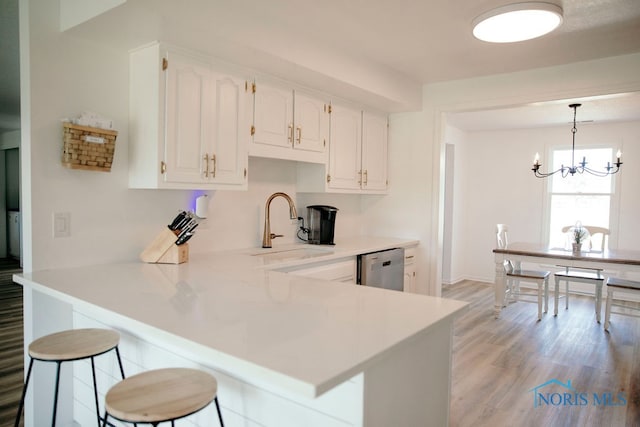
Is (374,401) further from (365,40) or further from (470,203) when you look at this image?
(470,203)

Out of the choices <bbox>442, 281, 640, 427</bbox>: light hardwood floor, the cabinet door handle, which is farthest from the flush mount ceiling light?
<bbox>442, 281, 640, 427</bbox>: light hardwood floor

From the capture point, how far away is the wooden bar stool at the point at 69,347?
58.8 inches

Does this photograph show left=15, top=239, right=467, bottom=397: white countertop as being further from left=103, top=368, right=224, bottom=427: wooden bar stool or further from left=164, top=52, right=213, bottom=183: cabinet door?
left=164, top=52, right=213, bottom=183: cabinet door

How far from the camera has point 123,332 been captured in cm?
187

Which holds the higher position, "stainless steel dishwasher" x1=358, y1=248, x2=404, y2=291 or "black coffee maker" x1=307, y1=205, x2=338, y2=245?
"black coffee maker" x1=307, y1=205, x2=338, y2=245

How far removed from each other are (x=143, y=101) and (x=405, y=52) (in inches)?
71.1

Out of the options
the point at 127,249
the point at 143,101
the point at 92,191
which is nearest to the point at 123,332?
the point at 127,249

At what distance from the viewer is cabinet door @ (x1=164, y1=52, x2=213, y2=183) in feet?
7.44

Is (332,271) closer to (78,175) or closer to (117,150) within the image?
(117,150)

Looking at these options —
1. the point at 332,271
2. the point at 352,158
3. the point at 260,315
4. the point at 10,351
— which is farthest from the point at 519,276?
the point at 10,351

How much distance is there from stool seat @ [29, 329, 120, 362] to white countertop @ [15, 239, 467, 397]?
15 cm

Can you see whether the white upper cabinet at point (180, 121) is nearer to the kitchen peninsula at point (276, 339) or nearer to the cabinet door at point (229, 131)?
the cabinet door at point (229, 131)

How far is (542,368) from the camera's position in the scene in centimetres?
322

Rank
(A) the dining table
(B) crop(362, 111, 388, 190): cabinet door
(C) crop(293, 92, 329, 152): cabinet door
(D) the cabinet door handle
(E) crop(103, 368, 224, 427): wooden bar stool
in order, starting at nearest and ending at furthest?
1. (E) crop(103, 368, 224, 427): wooden bar stool
2. (D) the cabinet door handle
3. (C) crop(293, 92, 329, 152): cabinet door
4. (B) crop(362, 111, 388, 190): cabinet door
5. (A) the dining table
